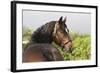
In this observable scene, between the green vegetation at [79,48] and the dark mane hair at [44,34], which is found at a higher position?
the dark mane hair at [44,34]

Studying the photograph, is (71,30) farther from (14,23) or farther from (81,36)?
(14,23)

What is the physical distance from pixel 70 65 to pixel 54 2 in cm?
45

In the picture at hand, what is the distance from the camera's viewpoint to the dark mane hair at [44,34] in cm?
147

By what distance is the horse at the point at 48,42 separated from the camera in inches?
57.8

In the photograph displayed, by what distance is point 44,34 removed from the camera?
1.50 metres

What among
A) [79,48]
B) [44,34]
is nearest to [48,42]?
[44,34]

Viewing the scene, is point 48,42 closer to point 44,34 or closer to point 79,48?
point 44,34

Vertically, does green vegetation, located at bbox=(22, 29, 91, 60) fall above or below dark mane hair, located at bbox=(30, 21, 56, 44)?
below

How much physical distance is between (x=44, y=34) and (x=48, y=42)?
2.4 inches

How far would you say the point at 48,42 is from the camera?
4.94ft

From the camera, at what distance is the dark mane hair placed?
4.84ft

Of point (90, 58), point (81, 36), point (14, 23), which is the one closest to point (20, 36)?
point (14, 23)

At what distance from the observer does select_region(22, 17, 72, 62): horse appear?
147 cm

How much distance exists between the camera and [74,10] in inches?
61.7
